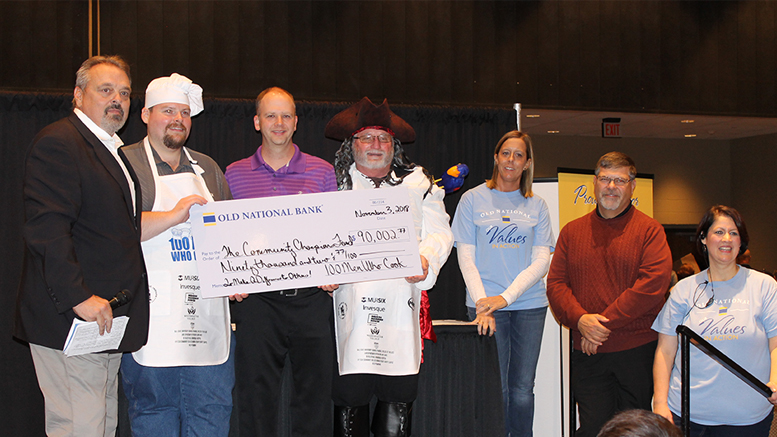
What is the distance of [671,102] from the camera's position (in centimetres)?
647

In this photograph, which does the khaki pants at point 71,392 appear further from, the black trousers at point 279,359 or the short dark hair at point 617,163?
the short dark hair at point 617,163

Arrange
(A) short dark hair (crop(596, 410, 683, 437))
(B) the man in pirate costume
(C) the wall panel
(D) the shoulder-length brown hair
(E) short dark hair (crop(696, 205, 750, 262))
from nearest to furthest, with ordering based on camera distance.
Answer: (A) short dark hair (crop(596, 410, 683, 437)), (E) short dark hair (crop(696, 205, 750, 262)), (B) the man in pirate costume, (D) the shoulder-length brown hair, (C) the wall panel

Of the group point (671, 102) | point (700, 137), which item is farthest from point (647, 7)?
point (700, 137)

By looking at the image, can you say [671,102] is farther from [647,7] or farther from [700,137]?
[700,137]

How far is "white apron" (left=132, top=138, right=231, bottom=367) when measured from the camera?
2.27 m

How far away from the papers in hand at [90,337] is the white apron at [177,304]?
0.18 m

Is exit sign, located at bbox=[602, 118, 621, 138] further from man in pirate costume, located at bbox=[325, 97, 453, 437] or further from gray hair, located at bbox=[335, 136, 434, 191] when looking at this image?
man in pirate costume, located at bbox=[325, 97, 453, 437]

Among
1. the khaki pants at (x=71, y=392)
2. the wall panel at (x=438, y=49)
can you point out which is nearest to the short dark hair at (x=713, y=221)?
the khaki pants at (x=71, y=392)

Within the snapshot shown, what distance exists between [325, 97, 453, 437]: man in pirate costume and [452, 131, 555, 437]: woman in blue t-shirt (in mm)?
442

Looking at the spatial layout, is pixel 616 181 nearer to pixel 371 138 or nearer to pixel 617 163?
pixel 617 163

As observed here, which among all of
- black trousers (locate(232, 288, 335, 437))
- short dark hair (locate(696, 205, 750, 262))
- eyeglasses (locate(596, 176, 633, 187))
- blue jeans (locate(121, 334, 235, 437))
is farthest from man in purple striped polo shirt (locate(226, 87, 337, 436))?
short dark hair (locate(696, 205, 750, 262))

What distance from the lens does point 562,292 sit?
9.14ft

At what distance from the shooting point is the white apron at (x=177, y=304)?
227 centimetres

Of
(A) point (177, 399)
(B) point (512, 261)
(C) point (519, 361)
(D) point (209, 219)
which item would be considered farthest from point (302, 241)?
(C) point (519, 361)
